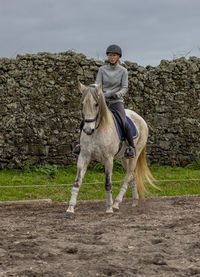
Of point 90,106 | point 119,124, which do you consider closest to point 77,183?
point 90,106

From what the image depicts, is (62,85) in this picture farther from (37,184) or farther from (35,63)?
(37,184)

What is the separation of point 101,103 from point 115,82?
0.88 meters

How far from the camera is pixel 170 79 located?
13.5 m

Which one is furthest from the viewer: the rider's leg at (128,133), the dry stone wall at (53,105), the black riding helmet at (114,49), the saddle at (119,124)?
the dry stone wall at (53,105)

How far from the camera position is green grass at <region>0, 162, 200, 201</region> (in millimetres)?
9820

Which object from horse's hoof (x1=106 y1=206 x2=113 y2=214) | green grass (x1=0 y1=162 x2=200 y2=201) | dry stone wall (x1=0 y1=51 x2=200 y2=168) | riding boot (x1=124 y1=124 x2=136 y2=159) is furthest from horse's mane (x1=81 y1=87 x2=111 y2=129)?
dry stone wall (x1=0 y1=51 x2=200 y2=168)

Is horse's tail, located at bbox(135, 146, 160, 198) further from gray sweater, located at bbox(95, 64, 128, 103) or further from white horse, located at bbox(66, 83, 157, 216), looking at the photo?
gray sweater, located at bbox(95, 64, 128, 103)

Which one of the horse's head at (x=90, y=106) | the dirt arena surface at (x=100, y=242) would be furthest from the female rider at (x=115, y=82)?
the dirt arena surface at (x=100, y=242)

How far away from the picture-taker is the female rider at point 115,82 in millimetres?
7756

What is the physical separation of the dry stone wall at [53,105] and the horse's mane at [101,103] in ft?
17.0

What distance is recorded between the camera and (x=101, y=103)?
7.11 metres

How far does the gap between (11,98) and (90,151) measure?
567cm

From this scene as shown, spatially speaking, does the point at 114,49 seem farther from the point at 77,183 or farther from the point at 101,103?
the point at 77,183

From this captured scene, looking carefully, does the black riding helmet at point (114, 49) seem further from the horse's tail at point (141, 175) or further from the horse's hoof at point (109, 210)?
the horse's hoof at point (109, 210)
